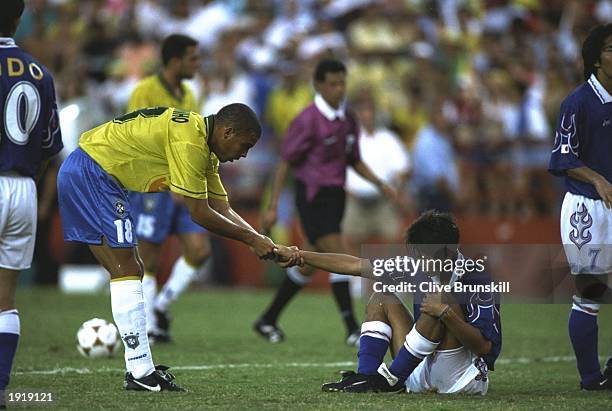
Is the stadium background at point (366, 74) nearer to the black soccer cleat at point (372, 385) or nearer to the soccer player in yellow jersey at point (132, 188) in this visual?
the soccer player in yellow jersey at point (132, 188)

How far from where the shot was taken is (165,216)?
36.3 feet

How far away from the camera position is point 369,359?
295 inches

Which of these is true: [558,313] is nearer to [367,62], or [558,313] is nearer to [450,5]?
[367,62]

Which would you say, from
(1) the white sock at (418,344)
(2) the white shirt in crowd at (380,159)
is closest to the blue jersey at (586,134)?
(1) the white sock at (418,344)

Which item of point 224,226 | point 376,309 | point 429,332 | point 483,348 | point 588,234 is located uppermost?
point 224,226

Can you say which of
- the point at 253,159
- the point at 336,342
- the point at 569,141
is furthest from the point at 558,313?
the point at 569,141

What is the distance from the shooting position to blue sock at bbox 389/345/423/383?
23.7 feet

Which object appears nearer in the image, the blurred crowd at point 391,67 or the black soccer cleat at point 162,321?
the black soccer cleat at point 162,321

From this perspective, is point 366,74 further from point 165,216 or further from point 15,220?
point 15,220

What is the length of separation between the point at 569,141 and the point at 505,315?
23.6 ft

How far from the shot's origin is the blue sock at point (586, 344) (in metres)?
8.00

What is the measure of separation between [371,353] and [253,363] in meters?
2.29

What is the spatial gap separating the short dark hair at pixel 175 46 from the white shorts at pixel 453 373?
491 centimetres

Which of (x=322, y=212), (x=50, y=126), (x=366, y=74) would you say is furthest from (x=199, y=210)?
(x=366, y=74)
